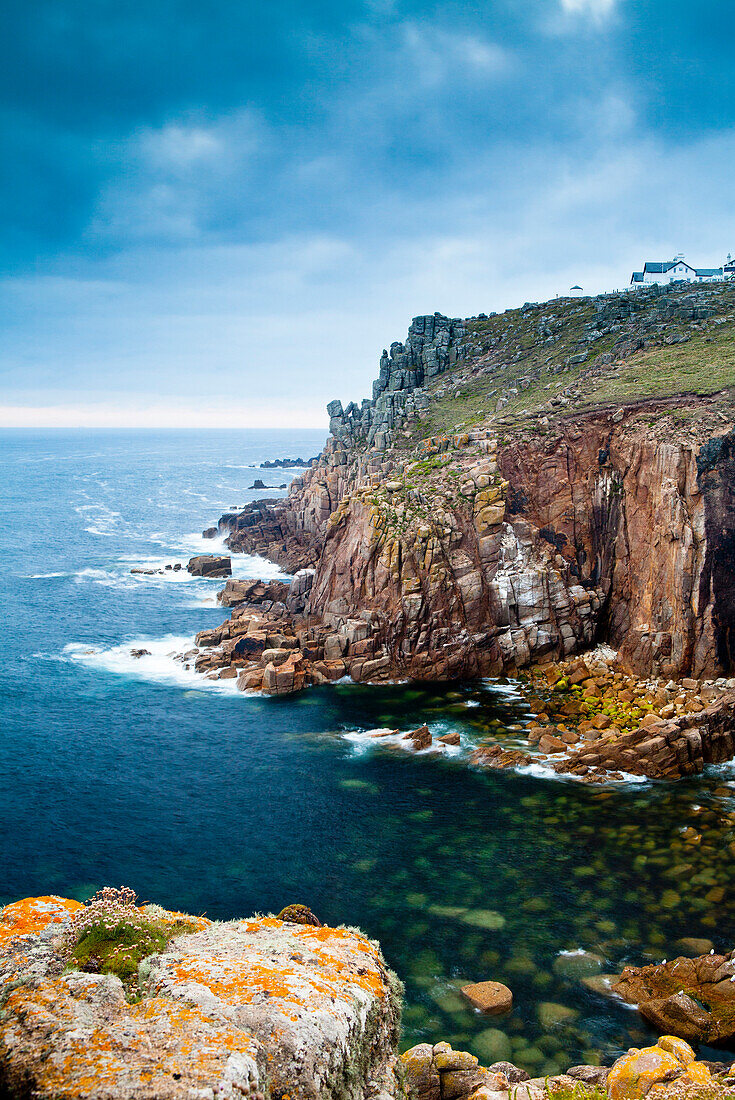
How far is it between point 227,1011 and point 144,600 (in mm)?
71266

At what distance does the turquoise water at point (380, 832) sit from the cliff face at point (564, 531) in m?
6.27

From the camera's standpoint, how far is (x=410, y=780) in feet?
128

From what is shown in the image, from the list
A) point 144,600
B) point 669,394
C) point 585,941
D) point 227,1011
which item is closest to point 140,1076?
point 227,1011

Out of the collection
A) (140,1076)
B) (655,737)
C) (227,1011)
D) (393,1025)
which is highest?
(140,1076)

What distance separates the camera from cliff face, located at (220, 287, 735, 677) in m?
47.0

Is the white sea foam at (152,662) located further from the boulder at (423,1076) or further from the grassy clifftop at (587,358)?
the boulder at (423,1076)

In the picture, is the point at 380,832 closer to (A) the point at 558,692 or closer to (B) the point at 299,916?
(B) the point at 299,916

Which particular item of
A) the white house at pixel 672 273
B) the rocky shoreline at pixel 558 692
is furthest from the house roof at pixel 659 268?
the rocky shoreline at pixel 558 692

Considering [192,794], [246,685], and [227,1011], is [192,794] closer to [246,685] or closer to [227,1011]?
[246,685]

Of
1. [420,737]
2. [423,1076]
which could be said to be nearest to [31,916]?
[423,1076]

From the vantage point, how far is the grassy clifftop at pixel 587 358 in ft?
201

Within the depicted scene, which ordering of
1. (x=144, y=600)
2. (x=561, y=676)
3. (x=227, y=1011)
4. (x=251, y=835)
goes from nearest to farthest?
(x=227, y=1011) → (x=251, y=835) → (x=561, y=676) → (x=144, y=600)

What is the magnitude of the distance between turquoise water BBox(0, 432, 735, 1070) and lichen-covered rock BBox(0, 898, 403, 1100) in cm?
1448

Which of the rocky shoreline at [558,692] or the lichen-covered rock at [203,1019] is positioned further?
the rocky shoreline at [558,692]
